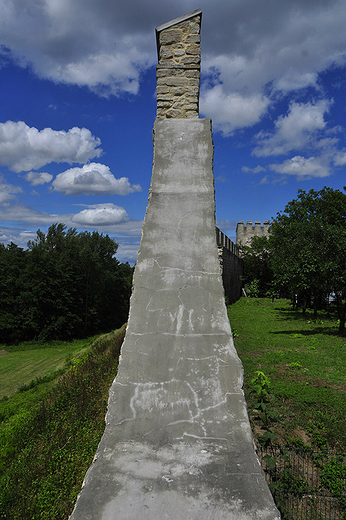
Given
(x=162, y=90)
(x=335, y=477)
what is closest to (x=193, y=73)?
(x=162, y=90)

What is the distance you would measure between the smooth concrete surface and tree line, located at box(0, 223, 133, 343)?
1131 inches

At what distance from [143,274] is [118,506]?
68.1 inches

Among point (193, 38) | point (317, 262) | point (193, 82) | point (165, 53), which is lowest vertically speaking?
point (317, 262)

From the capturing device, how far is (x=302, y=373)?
698cm

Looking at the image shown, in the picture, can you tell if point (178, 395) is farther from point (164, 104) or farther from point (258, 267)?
point (258, 267)

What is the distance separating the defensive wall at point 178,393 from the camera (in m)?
1.71

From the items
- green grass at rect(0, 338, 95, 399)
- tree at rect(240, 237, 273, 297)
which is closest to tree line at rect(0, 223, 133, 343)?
green grass at rect(0, 338, 95, 399)

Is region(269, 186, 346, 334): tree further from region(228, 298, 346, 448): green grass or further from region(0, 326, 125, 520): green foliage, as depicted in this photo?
region(0, 326, 125, 520): green foliage

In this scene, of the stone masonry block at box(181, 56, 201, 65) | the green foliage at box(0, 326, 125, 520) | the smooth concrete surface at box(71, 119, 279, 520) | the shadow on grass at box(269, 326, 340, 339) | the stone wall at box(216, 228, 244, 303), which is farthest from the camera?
the stone wall at box(216, 228, 244, 303)

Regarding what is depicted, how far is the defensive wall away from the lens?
67.2 inches

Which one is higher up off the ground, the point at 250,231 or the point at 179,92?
the point at 250,231

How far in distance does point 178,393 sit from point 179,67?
14.5 feet

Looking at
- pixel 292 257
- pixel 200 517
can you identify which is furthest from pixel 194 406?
pixel 292 257

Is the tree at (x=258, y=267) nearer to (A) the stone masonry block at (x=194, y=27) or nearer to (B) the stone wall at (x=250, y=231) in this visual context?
(B) the stone wall at (x=250, y=231)
